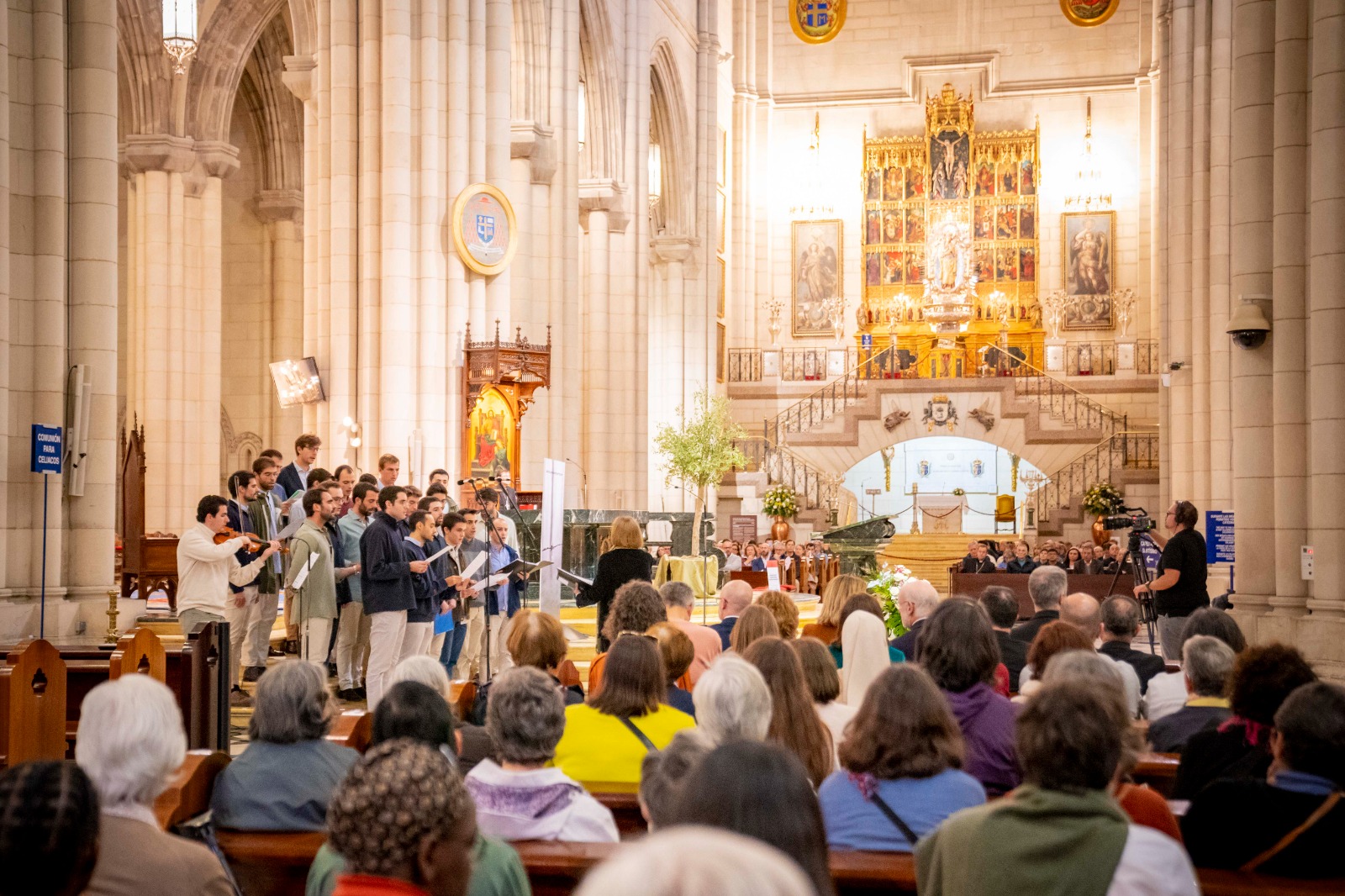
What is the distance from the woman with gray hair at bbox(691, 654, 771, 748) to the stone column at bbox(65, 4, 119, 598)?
7.29m

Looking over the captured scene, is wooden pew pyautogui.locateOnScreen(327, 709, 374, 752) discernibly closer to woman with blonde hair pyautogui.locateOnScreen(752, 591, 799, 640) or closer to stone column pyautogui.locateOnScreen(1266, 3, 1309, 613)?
woman with blonde hair pyautogui.locateOnScreen(752, 591, 799, 640)

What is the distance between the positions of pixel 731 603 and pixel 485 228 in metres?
10.3

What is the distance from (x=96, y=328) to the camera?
1001 centimetres

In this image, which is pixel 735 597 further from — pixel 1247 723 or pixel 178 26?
pixel 178 26

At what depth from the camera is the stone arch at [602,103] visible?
24.7m

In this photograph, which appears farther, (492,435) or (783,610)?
(492,435)

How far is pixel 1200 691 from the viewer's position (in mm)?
5074

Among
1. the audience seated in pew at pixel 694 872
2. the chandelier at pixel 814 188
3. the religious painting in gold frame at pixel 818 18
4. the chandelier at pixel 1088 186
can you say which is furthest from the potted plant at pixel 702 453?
the audience seated in pew at pixel 694 872

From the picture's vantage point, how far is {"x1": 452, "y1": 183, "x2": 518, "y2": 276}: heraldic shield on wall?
1684 cm

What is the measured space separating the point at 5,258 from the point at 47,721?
14.0 feet

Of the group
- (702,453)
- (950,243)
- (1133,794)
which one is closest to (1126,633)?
(1133,794)

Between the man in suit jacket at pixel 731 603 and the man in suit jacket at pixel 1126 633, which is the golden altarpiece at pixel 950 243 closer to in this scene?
the man in suit jacket at pixel 731 603

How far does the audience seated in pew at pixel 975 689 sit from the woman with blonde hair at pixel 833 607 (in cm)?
240

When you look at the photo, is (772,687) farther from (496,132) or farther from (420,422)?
(496,132)
